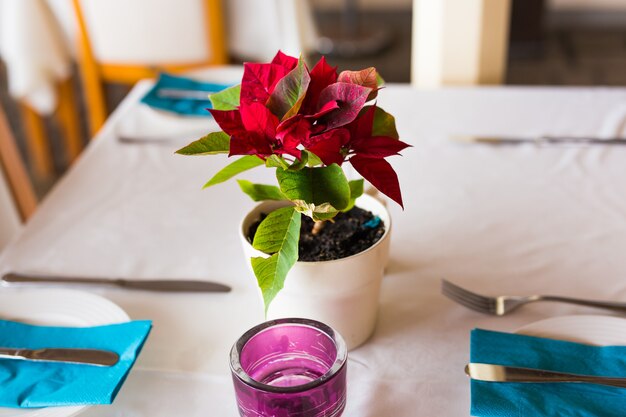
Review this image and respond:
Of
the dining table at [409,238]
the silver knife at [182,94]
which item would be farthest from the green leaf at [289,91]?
the silver knife at [182,94]

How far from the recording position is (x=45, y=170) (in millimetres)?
2643

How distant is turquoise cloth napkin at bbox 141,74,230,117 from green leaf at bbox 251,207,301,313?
24.9 inches

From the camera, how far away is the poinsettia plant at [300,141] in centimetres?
62

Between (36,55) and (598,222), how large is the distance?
1834 mm

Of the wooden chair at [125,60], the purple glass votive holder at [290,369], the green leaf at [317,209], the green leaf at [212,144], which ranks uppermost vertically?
the green leaf at [212,144]

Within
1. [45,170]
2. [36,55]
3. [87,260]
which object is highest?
[87,260]

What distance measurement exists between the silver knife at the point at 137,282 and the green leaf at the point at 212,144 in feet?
0.82

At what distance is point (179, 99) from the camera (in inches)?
51.4

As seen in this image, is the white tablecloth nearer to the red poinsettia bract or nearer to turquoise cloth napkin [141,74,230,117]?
turquoise cloth napkin [141,74,230,117]

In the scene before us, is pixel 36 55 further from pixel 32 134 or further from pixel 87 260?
pixel 87 260

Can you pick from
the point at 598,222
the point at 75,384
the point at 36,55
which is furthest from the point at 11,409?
the point at 36,55

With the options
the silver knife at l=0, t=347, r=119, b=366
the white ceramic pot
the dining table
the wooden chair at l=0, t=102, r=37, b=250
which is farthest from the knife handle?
the wooden chair at l=0, t=102, r=37, b=250

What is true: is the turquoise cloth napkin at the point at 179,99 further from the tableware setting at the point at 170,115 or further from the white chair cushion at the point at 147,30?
the white chair cushion at the point at 147,30

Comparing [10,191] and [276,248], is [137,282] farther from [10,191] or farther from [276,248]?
[10,191]
